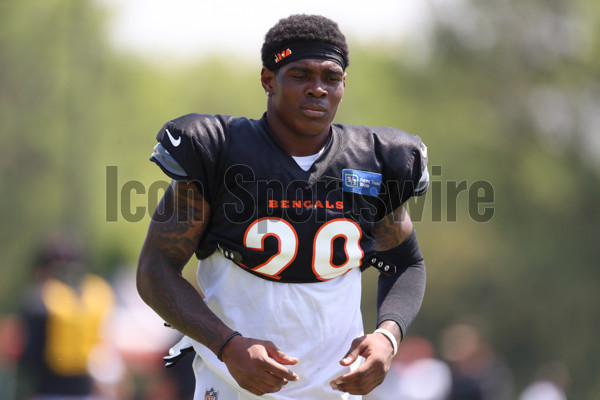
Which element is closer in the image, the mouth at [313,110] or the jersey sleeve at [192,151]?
→ the jersey sleeve at [192,151]

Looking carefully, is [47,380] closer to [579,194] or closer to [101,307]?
[101,307]

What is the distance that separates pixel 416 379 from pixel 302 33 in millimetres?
10096

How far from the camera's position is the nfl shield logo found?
3.35 m

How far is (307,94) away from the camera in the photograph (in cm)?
339

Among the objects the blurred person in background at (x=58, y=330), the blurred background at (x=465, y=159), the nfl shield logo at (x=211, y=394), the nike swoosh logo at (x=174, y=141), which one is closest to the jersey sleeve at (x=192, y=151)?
the nike swoosh logo at (x=174, y=141)

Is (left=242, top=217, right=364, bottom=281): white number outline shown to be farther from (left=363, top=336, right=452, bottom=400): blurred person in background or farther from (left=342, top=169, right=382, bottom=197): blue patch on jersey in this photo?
(left=363, top=336, right=452, bottom=400): blurred person in background

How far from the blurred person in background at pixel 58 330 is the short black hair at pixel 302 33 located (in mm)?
5135

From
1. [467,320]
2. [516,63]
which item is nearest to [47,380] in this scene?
[467,320]

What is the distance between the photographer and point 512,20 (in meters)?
23.8

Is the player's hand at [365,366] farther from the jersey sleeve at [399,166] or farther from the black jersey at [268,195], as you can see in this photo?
the jersey sleeve at [399,166]

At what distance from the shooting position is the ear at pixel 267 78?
3537 millimetres

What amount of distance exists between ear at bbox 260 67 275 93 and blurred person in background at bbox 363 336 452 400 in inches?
363

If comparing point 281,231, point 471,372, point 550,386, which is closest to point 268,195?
point 281,231

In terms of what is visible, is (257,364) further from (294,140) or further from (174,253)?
(294,140)
